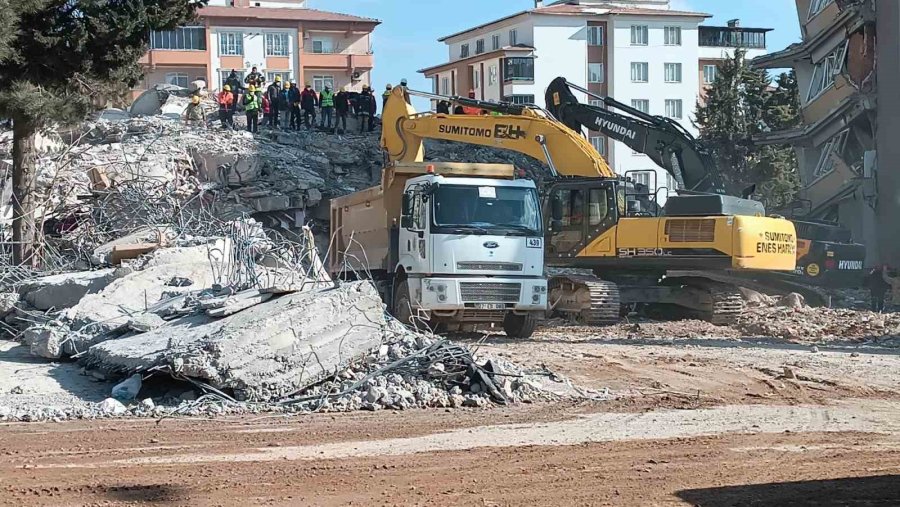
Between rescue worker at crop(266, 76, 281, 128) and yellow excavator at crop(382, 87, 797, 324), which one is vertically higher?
rescue worker at crop(266, 76, 281, 128)

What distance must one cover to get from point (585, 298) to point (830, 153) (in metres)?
23.7

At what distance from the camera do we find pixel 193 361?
37.2 feet

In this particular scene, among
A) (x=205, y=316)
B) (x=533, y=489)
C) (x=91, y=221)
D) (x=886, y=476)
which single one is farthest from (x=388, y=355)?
(x=91, y=221)

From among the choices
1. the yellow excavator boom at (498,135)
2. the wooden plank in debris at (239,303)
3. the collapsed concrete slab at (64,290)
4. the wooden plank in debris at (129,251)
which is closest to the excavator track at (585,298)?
the yellow excavator boom at (498,135)

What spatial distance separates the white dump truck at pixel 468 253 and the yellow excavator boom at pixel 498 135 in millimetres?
3598

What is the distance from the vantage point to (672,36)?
3036 inches

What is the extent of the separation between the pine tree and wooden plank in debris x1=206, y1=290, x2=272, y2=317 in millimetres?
7592

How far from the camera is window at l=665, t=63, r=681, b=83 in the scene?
76.5 meters

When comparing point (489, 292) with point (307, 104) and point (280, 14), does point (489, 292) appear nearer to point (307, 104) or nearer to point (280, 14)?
point (307, 104)

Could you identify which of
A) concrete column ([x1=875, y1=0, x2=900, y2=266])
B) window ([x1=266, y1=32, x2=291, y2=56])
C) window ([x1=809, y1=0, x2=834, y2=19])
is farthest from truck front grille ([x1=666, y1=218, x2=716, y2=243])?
window ([x1=266, y1=32, x2=291, y2=56])

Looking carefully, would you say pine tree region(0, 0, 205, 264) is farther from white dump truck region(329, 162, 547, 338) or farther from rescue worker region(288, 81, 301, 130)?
rescue worker region(288, 81, 301, 130)

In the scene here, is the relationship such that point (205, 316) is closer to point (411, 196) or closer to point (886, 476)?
point (411, 196)

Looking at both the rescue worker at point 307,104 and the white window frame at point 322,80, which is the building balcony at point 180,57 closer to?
the white window frame at point 322,80

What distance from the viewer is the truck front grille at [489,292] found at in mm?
17547
